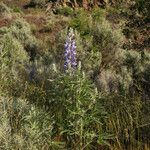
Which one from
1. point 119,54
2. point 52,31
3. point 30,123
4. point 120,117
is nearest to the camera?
point 30,123

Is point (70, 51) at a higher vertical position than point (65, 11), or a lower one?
higher

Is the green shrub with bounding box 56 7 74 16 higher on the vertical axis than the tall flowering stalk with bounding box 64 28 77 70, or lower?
lower

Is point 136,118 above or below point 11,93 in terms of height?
above

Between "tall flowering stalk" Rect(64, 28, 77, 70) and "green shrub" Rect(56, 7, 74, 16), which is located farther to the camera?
"green shrub" Rect(56, 7, 74, 16)

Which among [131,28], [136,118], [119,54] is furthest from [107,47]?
[136,118]

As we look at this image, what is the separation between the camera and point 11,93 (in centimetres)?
583

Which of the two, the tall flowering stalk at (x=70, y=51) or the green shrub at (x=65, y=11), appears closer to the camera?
the tall flowering stalk at (x=70, y=51)

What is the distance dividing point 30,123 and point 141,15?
5371mm

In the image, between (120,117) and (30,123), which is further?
(120,117)

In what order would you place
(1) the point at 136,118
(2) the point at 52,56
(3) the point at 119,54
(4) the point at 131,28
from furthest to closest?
1. (3) the point at 119,54
2. (2) the point at 52,56
3. (4) the point at 131,28
4. (1) the point at 136,118

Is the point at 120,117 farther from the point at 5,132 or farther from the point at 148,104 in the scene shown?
the point at 5,132

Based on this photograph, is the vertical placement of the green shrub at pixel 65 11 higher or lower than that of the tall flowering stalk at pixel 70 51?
lower

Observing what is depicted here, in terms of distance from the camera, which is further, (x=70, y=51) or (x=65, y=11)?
(x=65, y=11)

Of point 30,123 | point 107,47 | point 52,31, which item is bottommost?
point 52,31
